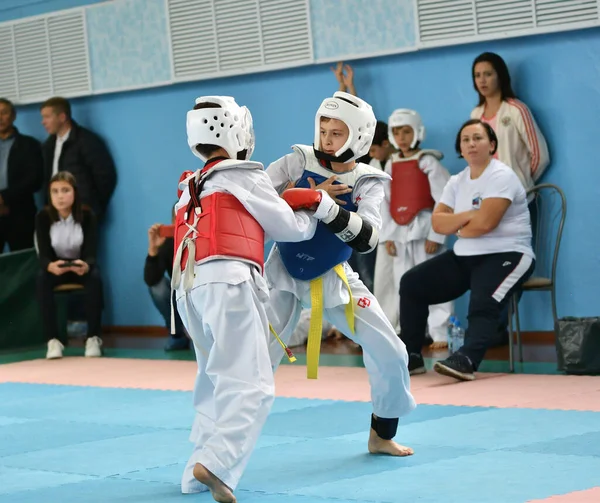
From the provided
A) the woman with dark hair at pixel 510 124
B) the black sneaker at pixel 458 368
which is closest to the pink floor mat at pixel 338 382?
the black sneaker at pixel 458 368

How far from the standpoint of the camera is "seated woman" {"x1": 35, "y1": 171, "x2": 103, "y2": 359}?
31.9 feet

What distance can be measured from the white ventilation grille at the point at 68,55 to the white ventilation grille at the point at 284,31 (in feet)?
7.25

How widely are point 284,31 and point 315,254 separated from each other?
5402 mm

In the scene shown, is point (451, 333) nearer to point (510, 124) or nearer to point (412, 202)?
point (412, 202)

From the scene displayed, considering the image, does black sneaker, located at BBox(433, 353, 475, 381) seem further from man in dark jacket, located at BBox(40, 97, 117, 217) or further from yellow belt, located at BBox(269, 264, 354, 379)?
man in dark jacket, located at BBox(40, 97, 117, 217)

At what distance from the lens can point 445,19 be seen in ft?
28.4

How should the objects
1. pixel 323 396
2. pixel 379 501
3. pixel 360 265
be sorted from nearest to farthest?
pixel 379 501
pixel 323 396
pixel 360 265

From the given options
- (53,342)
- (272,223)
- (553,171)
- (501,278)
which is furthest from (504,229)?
(53,342)

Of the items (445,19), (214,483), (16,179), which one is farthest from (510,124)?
(16,179)

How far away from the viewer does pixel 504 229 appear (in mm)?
7090

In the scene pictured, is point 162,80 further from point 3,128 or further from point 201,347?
point 201,347

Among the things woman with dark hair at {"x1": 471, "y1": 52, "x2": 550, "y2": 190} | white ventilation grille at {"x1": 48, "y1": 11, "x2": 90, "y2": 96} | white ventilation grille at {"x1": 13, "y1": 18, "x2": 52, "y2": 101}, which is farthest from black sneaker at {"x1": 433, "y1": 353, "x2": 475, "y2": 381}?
white ventilation grille at {"x1": 13, "y1": 18, "x2": 52, "y2": 101}

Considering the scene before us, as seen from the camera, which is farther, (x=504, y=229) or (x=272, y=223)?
(x=504, y=229)

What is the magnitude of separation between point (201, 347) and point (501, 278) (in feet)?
10.4
